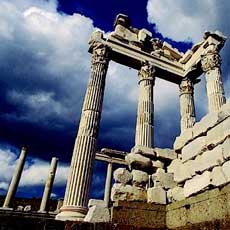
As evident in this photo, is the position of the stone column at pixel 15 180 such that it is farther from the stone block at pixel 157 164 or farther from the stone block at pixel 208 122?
the stone block at pixel 208 122

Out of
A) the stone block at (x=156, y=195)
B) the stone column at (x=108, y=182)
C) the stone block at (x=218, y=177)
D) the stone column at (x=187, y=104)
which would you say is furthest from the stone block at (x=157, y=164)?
the stone column at (x=108, y=182)

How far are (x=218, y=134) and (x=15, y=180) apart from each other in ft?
74.0

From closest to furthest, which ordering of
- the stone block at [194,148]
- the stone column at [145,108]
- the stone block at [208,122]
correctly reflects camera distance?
1. the stone block at [208,122]
2. the stone block at [194,148]
3. the stone column at [145,108]

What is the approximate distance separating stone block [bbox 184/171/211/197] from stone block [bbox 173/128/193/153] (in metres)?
0.85

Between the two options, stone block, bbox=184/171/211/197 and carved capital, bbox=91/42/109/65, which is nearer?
stone block, bbox=184/171/211/197

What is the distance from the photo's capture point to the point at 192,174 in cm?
526

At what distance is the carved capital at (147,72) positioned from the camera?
57.1 feet

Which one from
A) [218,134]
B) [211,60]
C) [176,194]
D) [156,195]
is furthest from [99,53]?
[218,134]

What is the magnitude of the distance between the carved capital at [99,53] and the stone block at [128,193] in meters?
11.7

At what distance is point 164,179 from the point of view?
5.96 metres

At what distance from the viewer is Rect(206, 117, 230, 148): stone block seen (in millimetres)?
4504

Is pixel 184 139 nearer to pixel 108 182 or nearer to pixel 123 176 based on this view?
pixel 123 176

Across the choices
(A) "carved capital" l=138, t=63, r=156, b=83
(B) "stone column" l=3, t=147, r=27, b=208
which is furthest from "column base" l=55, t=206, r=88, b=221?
(B) "stone column" l=3, t=147, r=27, b=208

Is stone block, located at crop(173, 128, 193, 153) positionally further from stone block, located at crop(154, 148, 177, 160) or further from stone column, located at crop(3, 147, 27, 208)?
stone column, located at crop(3, 147, 27, 208)
